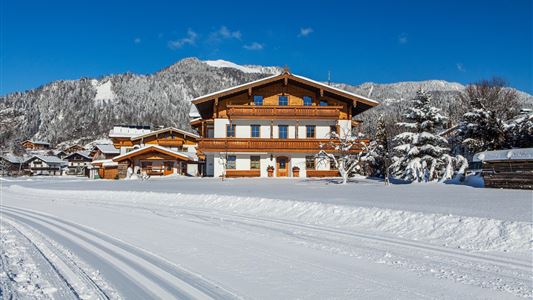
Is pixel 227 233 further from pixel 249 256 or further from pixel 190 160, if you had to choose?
pixel 190 160

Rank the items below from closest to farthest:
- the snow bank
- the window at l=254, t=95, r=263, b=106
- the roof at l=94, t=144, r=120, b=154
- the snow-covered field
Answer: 1. the snow-covered field
2. the snow bank
3. the window at l=254, t=95, r=263, b=106
4. the roof at l=94, t=144, r=120, b=154

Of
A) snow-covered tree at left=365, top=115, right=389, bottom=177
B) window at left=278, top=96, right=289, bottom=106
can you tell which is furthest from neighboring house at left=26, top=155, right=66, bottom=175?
snow-covered tree at left=365, top=115, right=389, bottom=177

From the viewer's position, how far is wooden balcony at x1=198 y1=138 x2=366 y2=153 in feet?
122

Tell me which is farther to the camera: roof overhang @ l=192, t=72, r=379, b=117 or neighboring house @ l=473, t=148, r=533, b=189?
roof overhang @ l=192, t=72, r=379, b=117

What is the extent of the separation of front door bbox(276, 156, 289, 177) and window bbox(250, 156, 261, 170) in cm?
185

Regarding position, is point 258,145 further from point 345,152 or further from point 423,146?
point 423,146

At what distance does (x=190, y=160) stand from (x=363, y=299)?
41.9 meters

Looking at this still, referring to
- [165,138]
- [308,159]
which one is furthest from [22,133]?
[308,159]

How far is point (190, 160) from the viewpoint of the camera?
4606 cm

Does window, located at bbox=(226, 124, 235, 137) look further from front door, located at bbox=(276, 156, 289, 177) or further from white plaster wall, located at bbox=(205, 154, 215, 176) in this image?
front door, located at bbox=(276, 156, 289, 177)

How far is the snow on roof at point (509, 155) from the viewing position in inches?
744

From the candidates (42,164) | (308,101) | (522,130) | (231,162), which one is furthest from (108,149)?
(522,130)

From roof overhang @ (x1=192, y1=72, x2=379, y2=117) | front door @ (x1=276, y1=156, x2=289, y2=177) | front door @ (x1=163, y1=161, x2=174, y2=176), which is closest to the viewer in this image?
roof overhang @ (x1=192, y1=72, x2=379, y2=117)

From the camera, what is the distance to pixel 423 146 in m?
27.4
